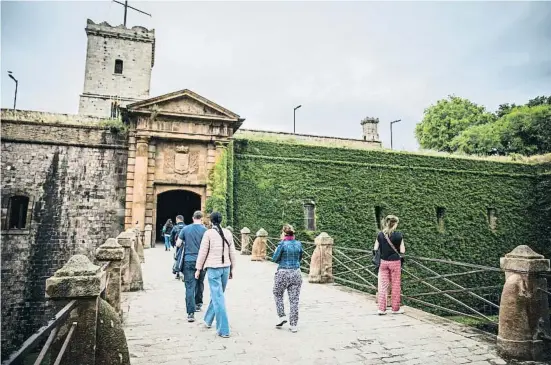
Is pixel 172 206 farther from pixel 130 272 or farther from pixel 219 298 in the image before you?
pixel 219 298

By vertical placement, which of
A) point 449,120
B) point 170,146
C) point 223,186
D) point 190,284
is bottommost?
point 190,284

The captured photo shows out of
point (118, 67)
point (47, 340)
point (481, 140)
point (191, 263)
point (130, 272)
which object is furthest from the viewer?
point (481, 140)

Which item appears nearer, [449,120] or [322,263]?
[322,263]

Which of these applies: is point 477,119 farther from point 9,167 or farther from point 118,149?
point 9,167

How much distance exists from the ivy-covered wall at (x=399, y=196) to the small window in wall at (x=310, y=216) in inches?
11.2

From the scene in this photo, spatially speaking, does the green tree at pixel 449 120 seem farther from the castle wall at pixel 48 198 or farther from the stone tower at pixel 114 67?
the castle wall at pixel 48 198

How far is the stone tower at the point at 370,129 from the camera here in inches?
1329

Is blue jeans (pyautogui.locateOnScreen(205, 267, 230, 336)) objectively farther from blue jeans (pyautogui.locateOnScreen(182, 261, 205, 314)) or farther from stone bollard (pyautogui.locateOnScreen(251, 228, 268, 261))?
stone bollard (pyautogui.locateOnScreen(251, 228, 268, 261))

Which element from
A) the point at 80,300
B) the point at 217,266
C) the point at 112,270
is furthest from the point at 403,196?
the point at 80,300

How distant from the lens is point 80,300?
381 cm

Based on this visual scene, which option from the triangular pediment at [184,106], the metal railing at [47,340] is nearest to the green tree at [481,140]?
the triangular pediment at [184,106]

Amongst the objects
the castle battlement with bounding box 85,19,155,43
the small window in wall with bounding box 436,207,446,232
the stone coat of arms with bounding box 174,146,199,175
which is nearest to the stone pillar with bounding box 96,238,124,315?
the stone coat of arms with bounding box 174,146,199,175

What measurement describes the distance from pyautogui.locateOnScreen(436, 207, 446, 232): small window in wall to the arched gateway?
46.3ft

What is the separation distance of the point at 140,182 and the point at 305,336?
600 inches
